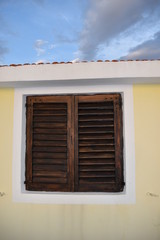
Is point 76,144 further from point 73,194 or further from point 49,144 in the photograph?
point 73,194

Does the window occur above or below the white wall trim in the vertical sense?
below

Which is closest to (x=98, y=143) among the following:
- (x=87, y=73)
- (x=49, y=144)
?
(x=49, y=144)

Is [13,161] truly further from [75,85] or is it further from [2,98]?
[75,85]

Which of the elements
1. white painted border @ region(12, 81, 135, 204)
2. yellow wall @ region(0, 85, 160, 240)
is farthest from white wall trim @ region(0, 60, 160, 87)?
yellow wall @ region(0, 85, 160, 240)

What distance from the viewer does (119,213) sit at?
3.22 meters

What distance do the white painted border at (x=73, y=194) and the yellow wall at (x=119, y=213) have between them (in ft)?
0.28

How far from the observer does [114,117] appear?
3.35m

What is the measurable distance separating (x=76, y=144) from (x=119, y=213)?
48.9 inches

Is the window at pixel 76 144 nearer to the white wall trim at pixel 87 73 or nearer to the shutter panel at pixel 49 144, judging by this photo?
the shutter panel at pixel 49 144

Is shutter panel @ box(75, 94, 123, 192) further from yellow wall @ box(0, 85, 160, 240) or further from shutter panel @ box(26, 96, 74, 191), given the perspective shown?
yellow wall @ box(0, 85, 160, 240)

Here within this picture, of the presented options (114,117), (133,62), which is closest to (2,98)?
(114,117)

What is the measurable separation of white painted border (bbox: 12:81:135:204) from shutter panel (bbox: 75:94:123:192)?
0.33ft

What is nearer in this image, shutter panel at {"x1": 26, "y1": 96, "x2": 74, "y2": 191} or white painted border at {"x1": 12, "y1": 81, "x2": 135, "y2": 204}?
white painted border at {"x1": 12, "y1": 81, "x2": 135, "y2": 204}

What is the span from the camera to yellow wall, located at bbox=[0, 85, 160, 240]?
10.5ft
